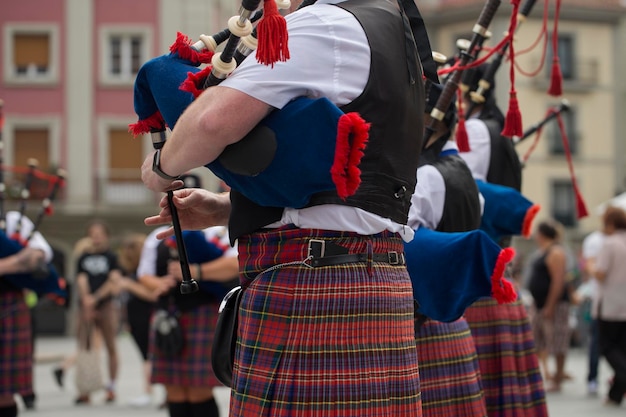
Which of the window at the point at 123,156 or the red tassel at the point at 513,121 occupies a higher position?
the red tassel at the point at 513,121

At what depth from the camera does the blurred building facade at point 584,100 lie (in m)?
33.2

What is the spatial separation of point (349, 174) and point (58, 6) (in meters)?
25.5

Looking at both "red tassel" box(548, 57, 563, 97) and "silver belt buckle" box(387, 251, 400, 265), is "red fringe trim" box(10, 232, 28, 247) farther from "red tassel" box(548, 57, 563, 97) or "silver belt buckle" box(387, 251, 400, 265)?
"silver belt buckle" box(387, 251, 400, 265)

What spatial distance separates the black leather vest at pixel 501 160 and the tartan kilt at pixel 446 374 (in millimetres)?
1298

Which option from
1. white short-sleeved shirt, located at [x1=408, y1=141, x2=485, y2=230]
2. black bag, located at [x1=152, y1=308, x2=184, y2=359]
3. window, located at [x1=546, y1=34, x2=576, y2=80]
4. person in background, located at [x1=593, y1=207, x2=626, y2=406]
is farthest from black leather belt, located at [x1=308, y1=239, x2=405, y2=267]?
window, located at [x1=546, y1=34, x2=576, y2=80]

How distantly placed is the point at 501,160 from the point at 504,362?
1.00 m

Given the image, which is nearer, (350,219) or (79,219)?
(350,219)

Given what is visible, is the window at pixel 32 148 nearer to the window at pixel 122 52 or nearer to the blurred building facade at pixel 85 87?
the blurred building facade at pixel 85 87

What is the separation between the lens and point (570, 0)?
111 feet

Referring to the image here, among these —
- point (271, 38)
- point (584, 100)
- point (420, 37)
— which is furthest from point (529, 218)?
point (584, 100)

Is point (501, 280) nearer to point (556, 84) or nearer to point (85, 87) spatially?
point (556, 84)

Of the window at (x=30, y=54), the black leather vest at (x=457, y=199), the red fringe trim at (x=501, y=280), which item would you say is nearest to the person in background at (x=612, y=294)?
the black leather vest at (x=457, y=199)

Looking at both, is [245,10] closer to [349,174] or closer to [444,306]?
[349,174]

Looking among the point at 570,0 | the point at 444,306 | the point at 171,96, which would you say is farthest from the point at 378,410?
the point at 570,0
